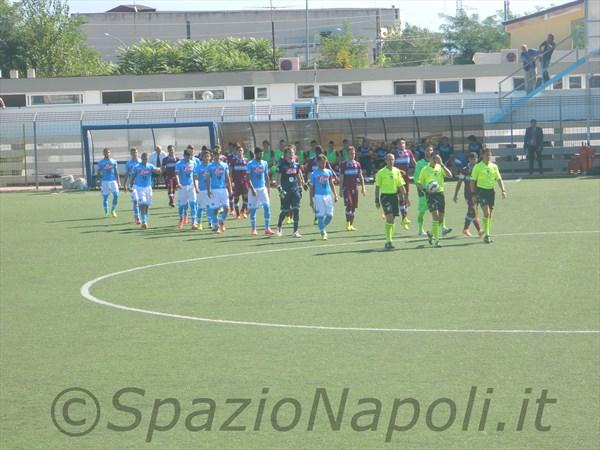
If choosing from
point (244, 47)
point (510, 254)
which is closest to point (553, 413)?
point (510, 254)

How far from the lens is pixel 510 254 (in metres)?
23.9

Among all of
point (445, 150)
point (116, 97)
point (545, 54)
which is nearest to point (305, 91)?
point (116, 97)

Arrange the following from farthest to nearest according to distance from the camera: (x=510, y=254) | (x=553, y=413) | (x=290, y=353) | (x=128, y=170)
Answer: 1. (x=128, y=170)
2. (x=510, y=254)
3. (x=290, y=353)
4. (x=553, y=413)

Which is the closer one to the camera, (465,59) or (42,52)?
(42,52)

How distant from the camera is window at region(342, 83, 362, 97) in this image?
62094 mm

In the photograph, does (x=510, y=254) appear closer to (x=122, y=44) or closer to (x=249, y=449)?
(x=249, y=449)

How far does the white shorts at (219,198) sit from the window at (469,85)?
34.0 metres

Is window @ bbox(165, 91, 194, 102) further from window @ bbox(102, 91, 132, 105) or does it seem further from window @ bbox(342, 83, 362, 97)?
window @ bbox(342, 83, 362, 97)

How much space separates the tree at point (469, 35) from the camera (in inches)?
4712

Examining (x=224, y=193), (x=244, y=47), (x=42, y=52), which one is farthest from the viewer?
(x=244, y=47)

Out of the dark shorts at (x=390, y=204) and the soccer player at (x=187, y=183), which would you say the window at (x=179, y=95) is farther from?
the dark shorts at (x=390, y=204)

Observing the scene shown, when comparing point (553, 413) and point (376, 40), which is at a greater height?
point (376, 40)

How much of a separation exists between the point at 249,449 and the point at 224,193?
18.4 meters

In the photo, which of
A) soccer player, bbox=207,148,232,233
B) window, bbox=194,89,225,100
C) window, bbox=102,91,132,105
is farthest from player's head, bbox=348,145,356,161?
window, bbox=102,91,132,105
